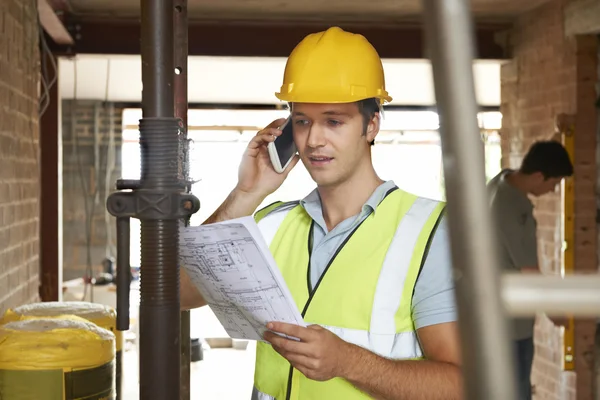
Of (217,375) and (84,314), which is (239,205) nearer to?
(84,314)

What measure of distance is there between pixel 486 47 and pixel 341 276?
4.07 m

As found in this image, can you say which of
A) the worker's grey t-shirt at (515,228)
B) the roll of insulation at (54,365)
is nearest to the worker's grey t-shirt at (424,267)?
the roll of insulation at (54,365)

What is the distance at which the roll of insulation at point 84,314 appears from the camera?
2.27 metres

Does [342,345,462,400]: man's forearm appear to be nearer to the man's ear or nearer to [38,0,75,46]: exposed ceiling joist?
the man's ear

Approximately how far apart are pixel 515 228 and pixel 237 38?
2.30 m

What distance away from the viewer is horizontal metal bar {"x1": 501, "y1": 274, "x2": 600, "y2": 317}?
40 cm

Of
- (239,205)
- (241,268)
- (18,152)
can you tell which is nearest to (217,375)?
(18,152)

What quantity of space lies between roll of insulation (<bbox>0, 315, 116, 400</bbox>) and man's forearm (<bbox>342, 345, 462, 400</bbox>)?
0.74 meters

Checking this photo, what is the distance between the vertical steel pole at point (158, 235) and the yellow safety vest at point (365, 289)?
588mm

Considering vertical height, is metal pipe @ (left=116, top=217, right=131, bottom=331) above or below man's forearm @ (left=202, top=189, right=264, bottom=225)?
below

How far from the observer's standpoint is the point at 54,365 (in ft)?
6.15

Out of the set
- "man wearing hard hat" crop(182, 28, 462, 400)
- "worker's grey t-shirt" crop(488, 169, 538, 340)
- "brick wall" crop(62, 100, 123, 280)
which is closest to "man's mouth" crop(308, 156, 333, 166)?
"man wearing hard hat" crop(182, 28, 462, 400)

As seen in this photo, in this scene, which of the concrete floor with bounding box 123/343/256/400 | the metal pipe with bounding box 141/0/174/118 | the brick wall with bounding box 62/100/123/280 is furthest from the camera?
the brick wall with bounding box 62/100/123/280

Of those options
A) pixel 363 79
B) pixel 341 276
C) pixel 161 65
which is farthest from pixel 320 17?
pixel 161 65
